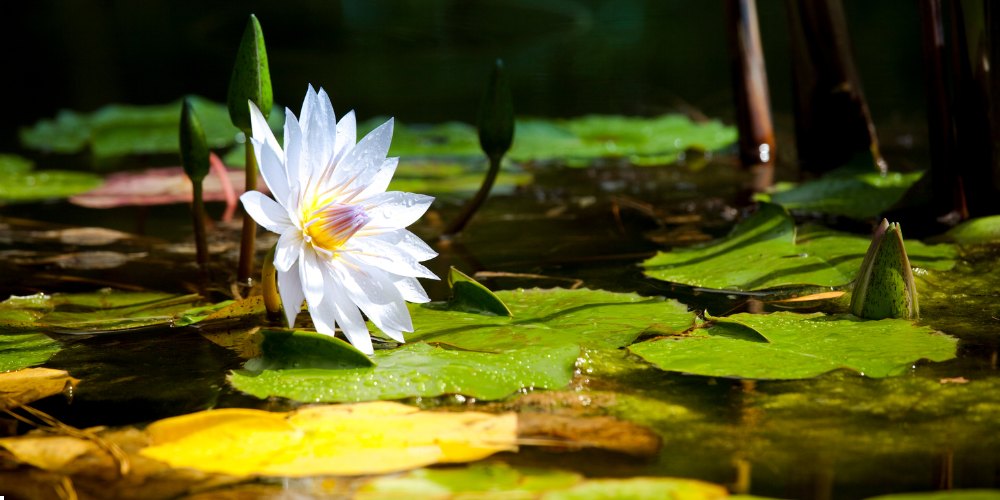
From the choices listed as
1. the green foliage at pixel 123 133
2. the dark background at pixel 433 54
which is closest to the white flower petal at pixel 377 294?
the dark background at pixel 433 54

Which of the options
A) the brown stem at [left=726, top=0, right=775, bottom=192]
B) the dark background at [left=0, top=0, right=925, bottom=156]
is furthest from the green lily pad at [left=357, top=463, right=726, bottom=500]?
the dark background at [left=0, top=0, right=925, bottom=156]

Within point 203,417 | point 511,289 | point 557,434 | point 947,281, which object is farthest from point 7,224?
point 947,281

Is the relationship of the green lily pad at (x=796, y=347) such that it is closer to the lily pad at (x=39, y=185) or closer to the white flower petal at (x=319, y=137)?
the white flower petal at (x=319, y=137)

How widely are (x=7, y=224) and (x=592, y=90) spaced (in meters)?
2.73

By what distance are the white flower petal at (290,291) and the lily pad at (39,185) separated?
4.89 feet

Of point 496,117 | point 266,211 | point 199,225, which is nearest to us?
point 266,211

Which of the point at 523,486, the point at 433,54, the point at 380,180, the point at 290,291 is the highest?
the point at 433,54

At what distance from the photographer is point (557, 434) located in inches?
32.3

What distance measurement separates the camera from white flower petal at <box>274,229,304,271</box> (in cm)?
93

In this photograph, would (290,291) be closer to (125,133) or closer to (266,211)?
(266,211)

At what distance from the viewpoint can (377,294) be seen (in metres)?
1.01

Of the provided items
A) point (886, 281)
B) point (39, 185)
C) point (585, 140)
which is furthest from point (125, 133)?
point (886, 281)

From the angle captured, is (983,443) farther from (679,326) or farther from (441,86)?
(441,86)

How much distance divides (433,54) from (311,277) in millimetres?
5369
